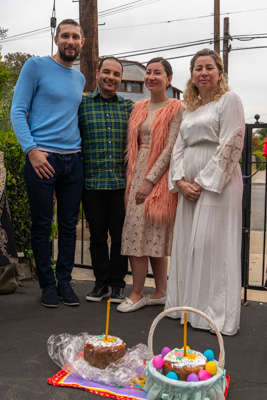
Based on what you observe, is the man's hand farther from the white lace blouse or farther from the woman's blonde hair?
the woman's blonde hair

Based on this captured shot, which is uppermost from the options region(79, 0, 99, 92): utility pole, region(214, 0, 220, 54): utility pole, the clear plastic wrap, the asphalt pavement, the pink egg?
region(214, 0, 220, 54): utility pole

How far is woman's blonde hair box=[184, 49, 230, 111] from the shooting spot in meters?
3.29

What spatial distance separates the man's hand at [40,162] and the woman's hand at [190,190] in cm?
99

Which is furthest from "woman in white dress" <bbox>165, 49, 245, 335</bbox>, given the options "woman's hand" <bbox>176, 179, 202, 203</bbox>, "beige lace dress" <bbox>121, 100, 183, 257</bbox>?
"beige lace dress" <bbox>121, 100, 183, 257</bbox>

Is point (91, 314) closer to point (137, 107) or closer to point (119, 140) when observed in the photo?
point (119, 140)

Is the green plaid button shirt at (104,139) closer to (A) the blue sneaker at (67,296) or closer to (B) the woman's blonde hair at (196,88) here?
(B) the woman's blonde hair at (196,88)

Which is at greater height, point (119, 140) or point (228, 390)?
point (119, 140)

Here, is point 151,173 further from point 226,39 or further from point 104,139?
point 226,39

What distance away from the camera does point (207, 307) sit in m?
3.27

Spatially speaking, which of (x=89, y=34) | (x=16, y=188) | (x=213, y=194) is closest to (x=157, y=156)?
(x=213, y=194)

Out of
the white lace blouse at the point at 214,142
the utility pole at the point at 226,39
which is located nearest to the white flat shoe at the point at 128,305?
the white lace blouse at the point at 214,142

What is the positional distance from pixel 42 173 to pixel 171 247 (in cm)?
116

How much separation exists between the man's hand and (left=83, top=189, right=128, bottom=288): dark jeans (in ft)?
1.40

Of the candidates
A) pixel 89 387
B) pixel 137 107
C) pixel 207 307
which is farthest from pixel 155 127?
pixel 89 387
